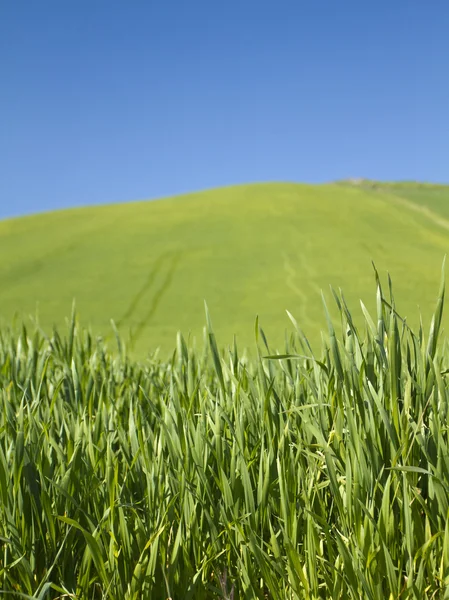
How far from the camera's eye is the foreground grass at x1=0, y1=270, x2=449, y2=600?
1.04 m

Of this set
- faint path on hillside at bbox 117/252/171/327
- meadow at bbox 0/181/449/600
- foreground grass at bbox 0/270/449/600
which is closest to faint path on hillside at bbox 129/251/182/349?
faint path on hillside at bbox 117/252/171/327

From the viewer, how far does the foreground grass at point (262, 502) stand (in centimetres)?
104

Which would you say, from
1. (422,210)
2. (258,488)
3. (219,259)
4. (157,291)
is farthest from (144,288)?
(422,210)

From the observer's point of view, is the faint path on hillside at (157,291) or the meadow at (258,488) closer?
the meadow at (258,488)

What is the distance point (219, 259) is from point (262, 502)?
17.8 ft

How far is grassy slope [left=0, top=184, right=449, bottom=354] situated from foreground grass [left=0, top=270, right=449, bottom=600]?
349cm

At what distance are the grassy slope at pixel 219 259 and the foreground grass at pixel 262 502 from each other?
3485 mm

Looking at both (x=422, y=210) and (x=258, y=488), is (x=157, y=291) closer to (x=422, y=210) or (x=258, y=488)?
(x=258, y=488)

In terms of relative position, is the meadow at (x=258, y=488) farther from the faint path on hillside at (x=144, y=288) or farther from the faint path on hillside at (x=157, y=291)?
the faint path on hillside at (x=144, y=288)

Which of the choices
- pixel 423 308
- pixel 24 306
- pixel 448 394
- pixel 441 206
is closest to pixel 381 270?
pixel 423 308

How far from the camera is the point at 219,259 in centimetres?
648

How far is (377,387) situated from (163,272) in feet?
17.1

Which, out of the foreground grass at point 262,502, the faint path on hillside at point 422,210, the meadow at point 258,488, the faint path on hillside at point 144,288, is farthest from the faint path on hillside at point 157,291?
the faint path on hillside at point 422,210

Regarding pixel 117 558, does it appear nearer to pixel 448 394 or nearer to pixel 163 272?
pixel 448 394
